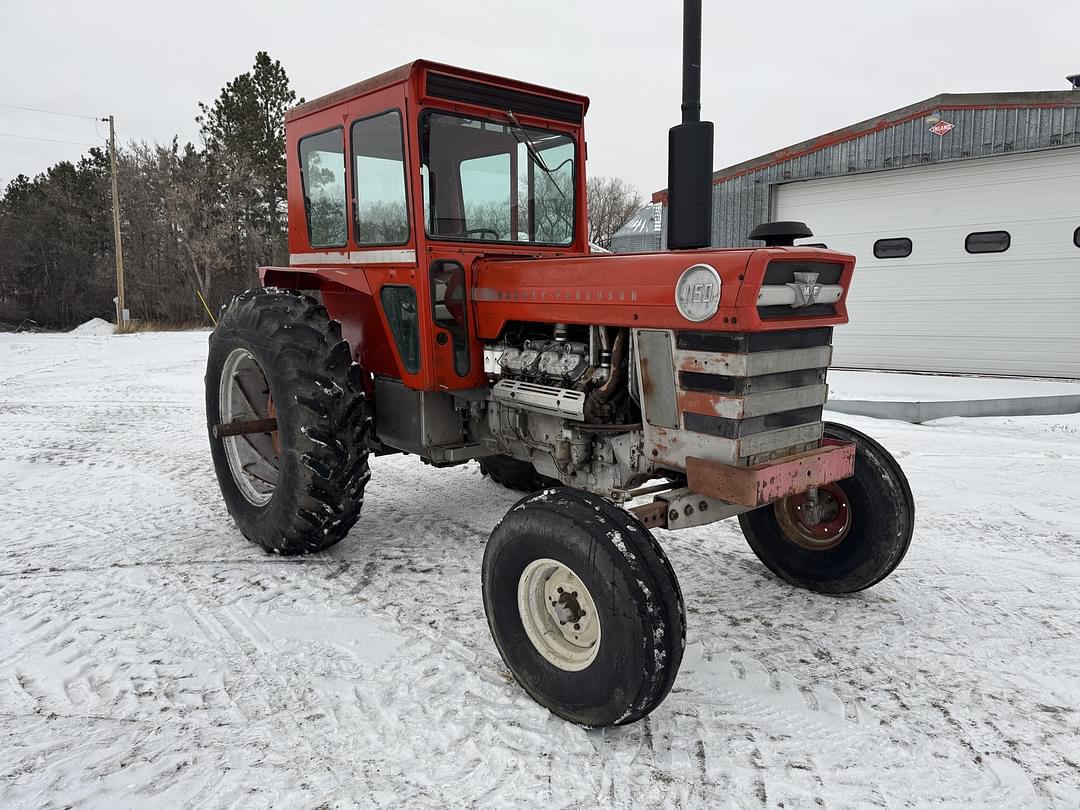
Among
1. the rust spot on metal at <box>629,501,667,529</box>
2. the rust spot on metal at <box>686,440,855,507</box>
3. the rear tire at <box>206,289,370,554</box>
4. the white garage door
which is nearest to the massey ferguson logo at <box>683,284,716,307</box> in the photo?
the rust spot on metal at <box>686,440,855,507</box>

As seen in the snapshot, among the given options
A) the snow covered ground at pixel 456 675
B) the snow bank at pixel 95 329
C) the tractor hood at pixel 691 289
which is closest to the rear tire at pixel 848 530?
the snow covered ground at pixel 456 675

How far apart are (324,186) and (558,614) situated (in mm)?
2716

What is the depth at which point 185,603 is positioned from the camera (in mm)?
3240

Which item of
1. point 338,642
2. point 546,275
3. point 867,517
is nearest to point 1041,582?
point 867,517

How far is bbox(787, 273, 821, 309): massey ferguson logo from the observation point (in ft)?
8.36

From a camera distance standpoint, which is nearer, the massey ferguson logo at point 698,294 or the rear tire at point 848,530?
the massey ferguson logo at point 698,294

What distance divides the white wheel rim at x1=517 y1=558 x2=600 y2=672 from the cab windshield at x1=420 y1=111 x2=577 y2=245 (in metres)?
1.71

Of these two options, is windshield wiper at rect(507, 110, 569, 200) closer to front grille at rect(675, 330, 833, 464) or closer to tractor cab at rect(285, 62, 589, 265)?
tractor cab at rect(285, 62, 589, 265)

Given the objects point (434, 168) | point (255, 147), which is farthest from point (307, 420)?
point (255, 147)

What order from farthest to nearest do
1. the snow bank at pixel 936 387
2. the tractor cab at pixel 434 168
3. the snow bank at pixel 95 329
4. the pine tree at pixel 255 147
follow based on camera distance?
1. the pine tree at pixel 255 147
2. the snow bank at pixel 95 329
3. the snow bank at pixel 936 387
4. the tractor cab at pixel 434 168

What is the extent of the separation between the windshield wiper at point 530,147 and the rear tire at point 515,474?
1.83 m

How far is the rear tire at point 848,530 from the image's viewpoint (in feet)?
10.5

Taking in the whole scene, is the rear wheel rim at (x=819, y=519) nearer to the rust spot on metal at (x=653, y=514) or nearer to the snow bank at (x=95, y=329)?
the rust spot on metal at (x=653, y=514)

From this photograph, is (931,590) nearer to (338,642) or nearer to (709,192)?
(709,192)
